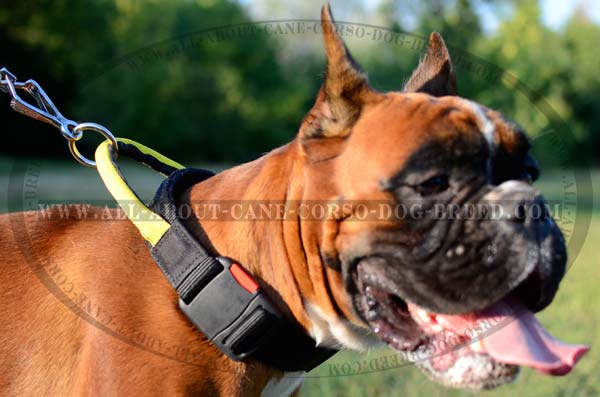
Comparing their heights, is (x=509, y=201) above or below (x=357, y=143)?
below

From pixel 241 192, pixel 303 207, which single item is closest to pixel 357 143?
pixel 303 207

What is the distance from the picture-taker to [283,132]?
87.2 feet

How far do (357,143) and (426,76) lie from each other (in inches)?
30.3

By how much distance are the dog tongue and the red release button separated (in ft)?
2.05

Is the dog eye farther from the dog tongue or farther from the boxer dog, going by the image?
the dog tongue

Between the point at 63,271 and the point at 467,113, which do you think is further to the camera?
the point at 63,271

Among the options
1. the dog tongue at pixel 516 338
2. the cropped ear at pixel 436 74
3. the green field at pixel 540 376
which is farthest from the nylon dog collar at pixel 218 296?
the green field at pixel 540 376

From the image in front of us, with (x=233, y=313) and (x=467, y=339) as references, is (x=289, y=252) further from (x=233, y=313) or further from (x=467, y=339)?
(x=467, y=339)

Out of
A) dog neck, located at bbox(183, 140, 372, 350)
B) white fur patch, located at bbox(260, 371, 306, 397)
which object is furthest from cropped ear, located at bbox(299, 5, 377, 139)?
white fur patch, located at bbox(260, 371, 306, 397)

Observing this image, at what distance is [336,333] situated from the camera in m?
2.52

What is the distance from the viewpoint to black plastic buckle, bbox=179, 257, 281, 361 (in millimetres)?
2303

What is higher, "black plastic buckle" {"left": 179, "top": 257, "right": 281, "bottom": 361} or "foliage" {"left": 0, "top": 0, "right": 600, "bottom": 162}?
"black plastic buckle" {"left": 179, "top": 257, "right": 281, "bottom": 361}

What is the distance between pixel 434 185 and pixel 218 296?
779 mm

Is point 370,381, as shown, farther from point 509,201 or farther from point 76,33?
point 76,33
